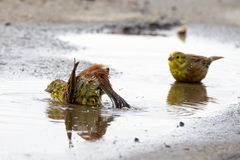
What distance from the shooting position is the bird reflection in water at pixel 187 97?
27.2 feet

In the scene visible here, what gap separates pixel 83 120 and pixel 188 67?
3.26 meters

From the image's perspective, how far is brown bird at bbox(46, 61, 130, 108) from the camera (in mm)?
7844

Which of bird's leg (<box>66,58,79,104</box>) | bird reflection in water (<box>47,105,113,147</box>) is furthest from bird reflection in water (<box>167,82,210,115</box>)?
bird's leg (<box>66,58,79,104</box>)

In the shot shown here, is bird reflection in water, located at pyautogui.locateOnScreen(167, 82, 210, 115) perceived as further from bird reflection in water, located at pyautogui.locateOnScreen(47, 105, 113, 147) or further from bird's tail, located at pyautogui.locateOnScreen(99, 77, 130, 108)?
bird reflection in water, located at pyautogui.locateOnScreen(47, 105, 113, 147)

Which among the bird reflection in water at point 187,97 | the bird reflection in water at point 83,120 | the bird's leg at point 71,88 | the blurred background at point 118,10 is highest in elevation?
the blurred background at point 118,10

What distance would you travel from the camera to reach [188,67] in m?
10.2

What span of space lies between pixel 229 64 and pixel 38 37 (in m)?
3.85

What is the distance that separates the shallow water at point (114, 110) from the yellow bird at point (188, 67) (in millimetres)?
142

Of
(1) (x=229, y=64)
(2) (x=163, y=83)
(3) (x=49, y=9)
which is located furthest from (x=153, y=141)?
(3) (x=49, y=9)

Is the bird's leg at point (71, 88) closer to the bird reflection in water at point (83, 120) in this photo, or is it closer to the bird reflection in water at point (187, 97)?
the bird reflection in water at point (83, 120)

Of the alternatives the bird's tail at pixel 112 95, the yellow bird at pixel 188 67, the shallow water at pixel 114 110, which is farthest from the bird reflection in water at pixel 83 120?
the yellow bird at pixel 188 67

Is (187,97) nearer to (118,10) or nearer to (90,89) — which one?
(90,89)

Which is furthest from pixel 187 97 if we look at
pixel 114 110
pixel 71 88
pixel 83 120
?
pixel 83 120

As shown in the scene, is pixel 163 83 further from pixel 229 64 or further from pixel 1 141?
pixel 1 141
